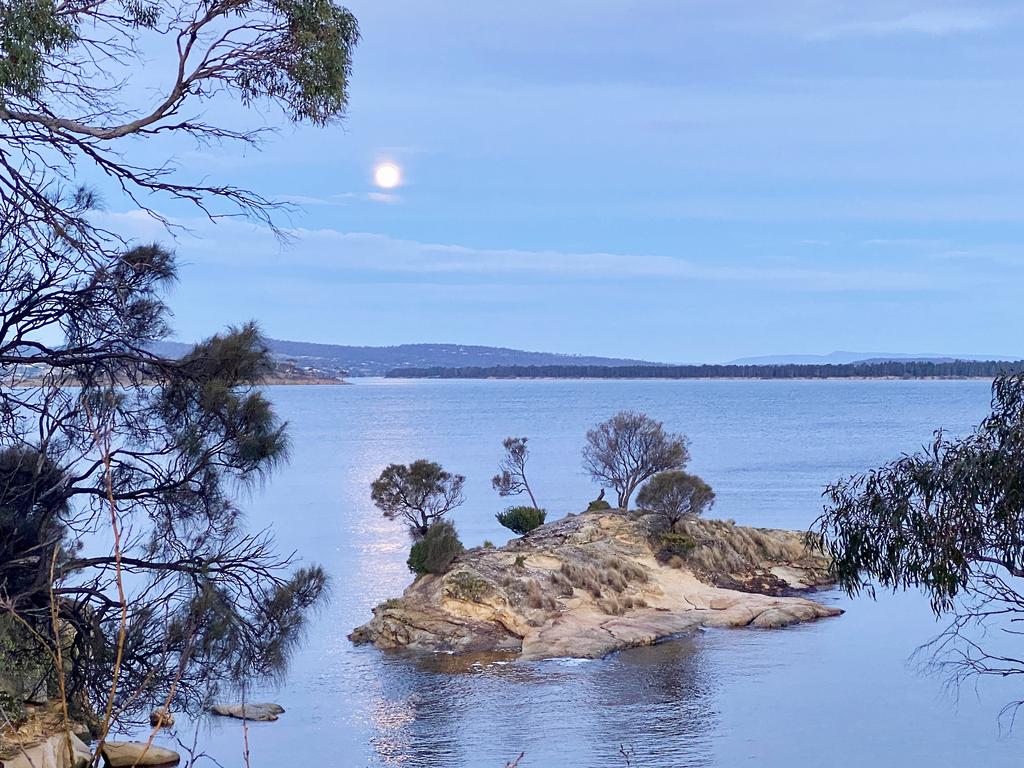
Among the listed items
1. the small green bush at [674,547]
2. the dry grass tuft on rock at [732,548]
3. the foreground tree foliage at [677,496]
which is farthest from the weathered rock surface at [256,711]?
the foreground tree foliage at [677,496]

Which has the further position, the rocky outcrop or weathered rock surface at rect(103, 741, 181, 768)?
the rocky outcrop

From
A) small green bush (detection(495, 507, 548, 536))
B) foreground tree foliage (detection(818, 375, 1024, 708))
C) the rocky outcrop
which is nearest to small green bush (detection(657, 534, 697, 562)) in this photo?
the rocky outcrop

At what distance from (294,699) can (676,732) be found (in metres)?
9.63

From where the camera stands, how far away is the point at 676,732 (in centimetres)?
2555

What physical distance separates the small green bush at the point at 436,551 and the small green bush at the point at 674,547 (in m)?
7.93

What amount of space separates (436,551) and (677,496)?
439 inches

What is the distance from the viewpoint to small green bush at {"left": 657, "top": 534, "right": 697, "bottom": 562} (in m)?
42.6

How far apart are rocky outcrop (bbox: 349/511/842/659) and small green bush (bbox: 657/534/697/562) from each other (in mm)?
36

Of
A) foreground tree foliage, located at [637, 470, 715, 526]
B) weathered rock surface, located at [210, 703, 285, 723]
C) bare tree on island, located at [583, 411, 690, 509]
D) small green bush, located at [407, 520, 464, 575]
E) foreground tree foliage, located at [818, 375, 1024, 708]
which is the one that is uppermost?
foreground tree foliage, located at [818, 375, 1024, 708]

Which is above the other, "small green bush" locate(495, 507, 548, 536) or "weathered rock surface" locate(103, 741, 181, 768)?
"small green bush" locate(495, 507, 548, 536)

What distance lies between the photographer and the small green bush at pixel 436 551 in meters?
37.5

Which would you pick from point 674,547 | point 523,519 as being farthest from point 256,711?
point 523,519

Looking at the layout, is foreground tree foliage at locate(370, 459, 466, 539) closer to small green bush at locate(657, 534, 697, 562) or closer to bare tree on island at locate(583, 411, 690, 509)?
small green bush at locate(657, 534, 697, 562)

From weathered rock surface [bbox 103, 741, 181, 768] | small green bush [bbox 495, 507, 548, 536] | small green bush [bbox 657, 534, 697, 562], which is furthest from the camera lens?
small green bush [bbox 495, 507, 548, 536]
